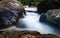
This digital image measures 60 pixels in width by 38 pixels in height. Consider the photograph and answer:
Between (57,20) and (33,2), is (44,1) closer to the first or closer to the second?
(57,20)

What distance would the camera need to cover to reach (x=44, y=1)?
745 cm

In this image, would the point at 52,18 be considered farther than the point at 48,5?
No

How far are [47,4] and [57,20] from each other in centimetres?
253

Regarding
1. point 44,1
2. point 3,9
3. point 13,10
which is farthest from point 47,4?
point 3,9

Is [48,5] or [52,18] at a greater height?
[48,5]

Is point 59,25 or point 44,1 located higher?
point 44,1

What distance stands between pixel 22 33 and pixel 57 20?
3565 millimetres

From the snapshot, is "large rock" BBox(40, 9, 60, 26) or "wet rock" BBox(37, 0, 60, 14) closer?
"large rock" BBox(40, 9, 60, 26)

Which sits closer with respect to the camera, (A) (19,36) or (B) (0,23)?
(A) (19,36)

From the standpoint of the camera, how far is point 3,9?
5262mm

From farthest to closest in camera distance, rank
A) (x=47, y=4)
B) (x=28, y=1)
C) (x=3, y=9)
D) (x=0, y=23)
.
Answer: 1. (x=28, y=1)
2. (x=47, y=4)
3. (x=3, y=9)
4. (x=0, y=23)

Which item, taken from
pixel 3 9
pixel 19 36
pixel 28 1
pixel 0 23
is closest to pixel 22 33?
pixel 19 36

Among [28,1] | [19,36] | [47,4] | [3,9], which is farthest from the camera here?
[28,1]

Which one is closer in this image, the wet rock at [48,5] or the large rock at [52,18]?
the large rock at [52,18]
